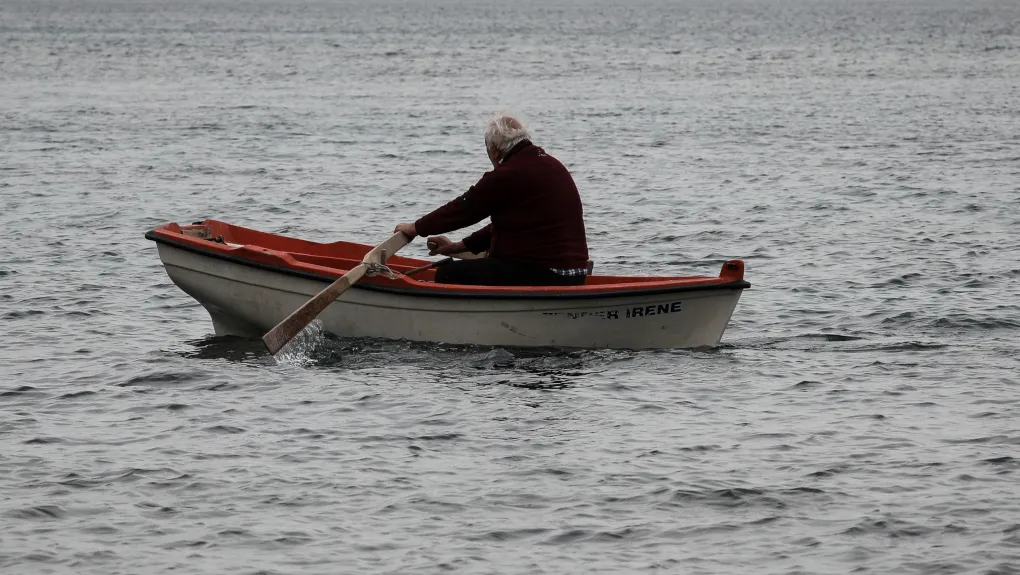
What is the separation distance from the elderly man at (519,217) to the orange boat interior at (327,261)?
0.24m

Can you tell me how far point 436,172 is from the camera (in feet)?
77.3

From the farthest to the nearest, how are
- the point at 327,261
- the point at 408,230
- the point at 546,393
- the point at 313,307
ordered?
the point at 327,261
the point at 408,230
the point at 313,307
the point at 546,393

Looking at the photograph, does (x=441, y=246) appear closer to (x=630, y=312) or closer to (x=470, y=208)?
(x=470, y=208)

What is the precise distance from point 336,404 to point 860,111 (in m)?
26.4

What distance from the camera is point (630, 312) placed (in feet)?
34.1

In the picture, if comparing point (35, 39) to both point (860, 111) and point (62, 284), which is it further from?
point (62, 284)

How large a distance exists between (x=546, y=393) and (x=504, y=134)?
1.88 meters

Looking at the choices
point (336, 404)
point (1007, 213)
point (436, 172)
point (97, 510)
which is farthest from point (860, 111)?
point (97, 510)

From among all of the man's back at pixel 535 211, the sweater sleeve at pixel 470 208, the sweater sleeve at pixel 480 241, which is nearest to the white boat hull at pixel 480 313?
the man's back at pixel 535 211

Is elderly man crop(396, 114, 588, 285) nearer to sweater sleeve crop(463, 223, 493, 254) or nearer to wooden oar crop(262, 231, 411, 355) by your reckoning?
sweater sleeve crop(463, 223, 493, 254)

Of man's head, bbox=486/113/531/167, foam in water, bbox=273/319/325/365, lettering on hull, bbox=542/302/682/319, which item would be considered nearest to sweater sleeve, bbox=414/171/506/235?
man's head, bbox=486/113/531/167

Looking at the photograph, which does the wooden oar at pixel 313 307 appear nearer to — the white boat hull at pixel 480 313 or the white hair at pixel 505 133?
the white boat hull at pixel 480 313

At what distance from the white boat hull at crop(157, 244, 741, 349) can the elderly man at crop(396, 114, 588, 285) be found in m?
0.27

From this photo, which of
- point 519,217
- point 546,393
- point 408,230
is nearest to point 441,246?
point 408,230
